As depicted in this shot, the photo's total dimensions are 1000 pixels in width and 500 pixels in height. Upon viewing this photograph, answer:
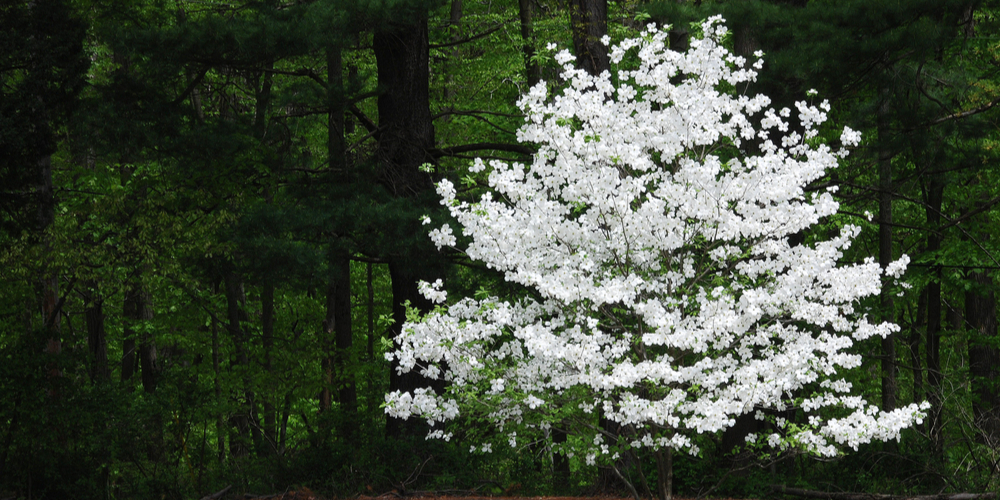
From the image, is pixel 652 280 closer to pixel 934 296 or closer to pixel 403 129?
pixel 403 129

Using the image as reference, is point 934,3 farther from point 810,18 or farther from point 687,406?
point 687,406

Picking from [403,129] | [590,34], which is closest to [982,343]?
[590,34]

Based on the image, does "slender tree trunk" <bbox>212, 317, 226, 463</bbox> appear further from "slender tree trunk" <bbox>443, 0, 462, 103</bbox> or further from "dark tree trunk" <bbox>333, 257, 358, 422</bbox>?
"slender tree trunk" <bbox>443, 0, 462, 103</bbox>

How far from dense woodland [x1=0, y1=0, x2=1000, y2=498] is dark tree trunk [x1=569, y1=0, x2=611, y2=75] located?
0.12ft

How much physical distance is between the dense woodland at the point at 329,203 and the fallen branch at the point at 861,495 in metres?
0.30

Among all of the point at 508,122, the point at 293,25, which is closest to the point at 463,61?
the point at 508,122

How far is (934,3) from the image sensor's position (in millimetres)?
7516

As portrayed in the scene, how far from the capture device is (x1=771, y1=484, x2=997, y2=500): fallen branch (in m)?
8.19

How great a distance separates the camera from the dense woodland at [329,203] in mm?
8656

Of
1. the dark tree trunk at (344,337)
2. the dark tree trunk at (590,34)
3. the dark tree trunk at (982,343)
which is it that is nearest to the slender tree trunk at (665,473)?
the dark tree trunk at (590,34)

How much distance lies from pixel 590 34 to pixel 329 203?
3.46 meters

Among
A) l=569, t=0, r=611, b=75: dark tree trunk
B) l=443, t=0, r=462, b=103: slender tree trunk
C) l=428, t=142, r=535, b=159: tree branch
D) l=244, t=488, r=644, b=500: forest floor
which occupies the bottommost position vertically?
l=244, t=488, r=644, b=500: forest floor

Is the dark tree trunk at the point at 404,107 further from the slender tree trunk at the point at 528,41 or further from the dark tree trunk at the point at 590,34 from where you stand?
the dark tree trunk at the point at 590,34

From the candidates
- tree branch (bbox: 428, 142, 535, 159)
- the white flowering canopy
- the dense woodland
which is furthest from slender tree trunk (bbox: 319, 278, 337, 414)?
the white flowering canopy
